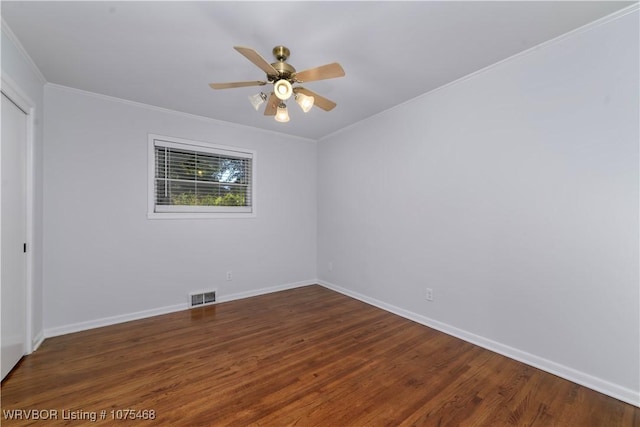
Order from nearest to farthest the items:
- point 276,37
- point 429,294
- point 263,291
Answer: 1. point 276,37
2. point 429,294
3. point 263,291

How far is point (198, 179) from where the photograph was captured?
3629mm

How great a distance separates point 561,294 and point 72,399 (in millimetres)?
3552

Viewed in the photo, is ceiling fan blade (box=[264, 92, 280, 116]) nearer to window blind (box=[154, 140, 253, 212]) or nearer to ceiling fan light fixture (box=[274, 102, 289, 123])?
ceiling fan light fixture (box=[274, 102, 289, 123])

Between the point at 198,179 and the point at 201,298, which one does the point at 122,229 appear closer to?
the point at 198,179

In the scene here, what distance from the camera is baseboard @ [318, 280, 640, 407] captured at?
1778mm

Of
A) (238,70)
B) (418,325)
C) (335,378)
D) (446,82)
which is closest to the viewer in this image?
(335,378)

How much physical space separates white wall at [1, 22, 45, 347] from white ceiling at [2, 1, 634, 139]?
3.7 inches

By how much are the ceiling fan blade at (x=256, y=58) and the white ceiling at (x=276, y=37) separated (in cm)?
33

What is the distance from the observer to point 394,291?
3.29m

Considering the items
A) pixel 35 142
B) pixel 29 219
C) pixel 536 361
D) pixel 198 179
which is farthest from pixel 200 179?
pixel 536 361

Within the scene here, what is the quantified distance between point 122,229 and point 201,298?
1258 mm

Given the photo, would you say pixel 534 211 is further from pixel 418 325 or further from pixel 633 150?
pixel 418 325

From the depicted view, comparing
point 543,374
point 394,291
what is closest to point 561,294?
point 543,374

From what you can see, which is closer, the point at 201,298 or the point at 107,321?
the point at 107,321
